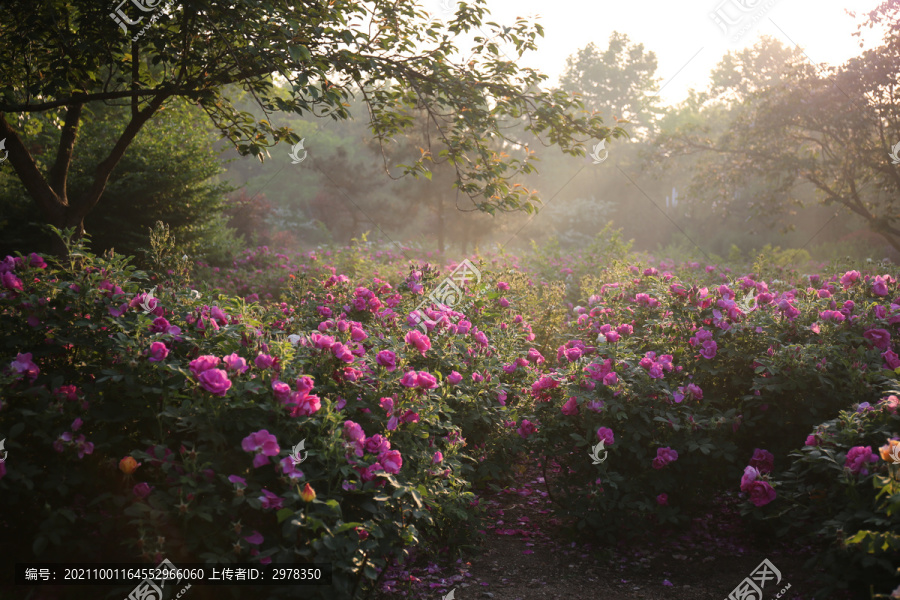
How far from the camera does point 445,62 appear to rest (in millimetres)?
5180

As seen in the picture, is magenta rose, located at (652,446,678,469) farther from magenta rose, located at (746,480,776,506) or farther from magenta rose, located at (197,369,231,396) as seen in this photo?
magenta rose, located at (197,369,231,396)

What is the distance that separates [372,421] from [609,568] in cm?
170

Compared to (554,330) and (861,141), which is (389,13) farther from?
(861,141)

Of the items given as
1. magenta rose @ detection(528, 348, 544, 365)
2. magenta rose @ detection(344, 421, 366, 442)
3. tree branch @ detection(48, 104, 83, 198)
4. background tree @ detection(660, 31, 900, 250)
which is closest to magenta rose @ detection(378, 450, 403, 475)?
magenta rose @ detection(344, 421, 366, 442)

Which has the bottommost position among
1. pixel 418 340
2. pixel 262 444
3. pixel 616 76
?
pixel 262 444

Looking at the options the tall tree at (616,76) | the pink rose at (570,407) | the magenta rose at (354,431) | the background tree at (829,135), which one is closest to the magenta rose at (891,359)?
the pink rose at (570,407)

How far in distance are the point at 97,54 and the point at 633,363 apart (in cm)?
499

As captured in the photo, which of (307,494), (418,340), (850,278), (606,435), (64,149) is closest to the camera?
(307,494)

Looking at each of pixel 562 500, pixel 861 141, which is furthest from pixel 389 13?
pixel 861 141

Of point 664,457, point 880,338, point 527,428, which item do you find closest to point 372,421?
point 527,428

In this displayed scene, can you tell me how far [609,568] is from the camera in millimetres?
3307

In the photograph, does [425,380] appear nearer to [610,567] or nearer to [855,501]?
[610,567]

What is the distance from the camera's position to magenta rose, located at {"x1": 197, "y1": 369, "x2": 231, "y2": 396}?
2268 millimetres

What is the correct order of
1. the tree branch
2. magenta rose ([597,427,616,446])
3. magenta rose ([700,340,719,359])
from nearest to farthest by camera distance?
magenta rose ([597,427,616,446]) < magenta rose ([700,340,719,359]) < the tree branch
